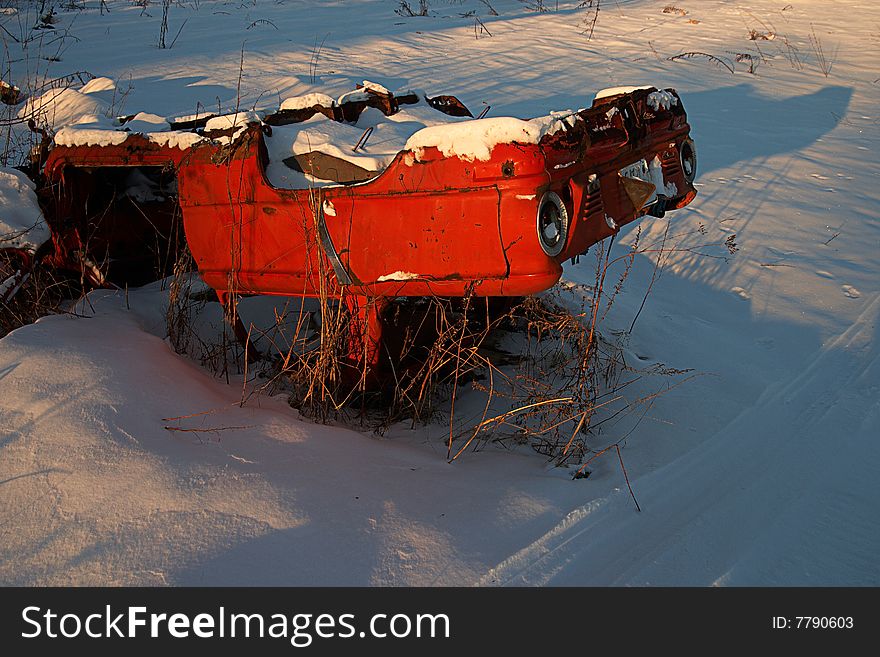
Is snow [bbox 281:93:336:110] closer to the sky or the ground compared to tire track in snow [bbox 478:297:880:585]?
closer to the sky

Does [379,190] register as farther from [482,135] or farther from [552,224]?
[552,224]

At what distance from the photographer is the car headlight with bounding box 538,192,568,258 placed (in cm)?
279

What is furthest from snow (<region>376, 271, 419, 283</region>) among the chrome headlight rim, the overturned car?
the chrome headlight rim

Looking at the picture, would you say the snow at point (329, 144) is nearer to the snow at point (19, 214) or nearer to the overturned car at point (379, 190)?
the overturned car at point (379, 190)

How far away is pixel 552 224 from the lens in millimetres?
2875

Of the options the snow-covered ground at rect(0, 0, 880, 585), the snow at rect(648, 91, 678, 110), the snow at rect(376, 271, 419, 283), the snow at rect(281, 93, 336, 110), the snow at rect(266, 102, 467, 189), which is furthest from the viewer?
the snow at rect(281, 93, 336, 110)

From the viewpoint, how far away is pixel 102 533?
2.45 m

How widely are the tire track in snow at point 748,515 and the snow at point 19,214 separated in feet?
9.65

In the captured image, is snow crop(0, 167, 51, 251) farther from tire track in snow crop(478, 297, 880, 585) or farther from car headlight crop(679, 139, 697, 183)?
car headlight crop(679, 139, 697, 183)

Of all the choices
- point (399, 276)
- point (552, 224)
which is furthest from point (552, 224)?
point (399, 276)

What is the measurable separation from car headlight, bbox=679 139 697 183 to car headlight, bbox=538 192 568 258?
3.80ft

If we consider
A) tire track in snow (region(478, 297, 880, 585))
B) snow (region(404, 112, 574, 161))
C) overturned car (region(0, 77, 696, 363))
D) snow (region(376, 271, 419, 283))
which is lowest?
tire track in snow (region(478, 297, 880, 585))
